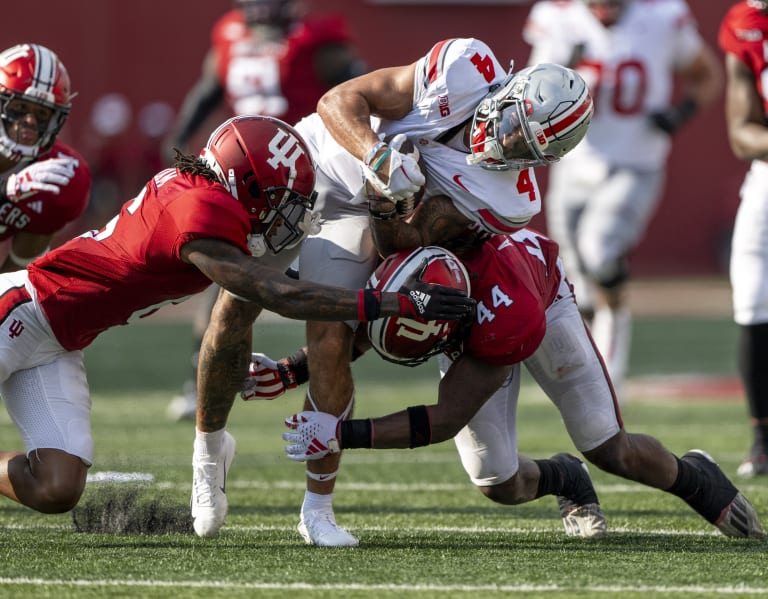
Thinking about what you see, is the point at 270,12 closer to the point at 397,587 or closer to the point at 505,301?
the point at 505,301

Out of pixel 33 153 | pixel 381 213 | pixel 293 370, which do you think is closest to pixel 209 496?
pixel 293 370

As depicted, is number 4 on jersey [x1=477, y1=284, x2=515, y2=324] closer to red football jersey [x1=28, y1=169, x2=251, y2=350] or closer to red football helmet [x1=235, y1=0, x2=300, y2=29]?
red football jersey [x1=28, y1=169, x2=251, y2=350]

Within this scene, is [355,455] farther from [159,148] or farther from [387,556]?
[159,148]

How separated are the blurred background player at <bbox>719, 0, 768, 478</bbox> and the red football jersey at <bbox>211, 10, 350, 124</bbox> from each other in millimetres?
2918

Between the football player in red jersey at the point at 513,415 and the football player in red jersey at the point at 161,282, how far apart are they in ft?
0.85

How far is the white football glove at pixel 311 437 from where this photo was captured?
13.1ft

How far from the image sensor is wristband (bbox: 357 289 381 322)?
384cm

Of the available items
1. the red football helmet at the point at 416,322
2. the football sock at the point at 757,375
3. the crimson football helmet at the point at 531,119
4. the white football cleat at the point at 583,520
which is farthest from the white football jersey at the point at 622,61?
the red football helmet at the point at 416,322

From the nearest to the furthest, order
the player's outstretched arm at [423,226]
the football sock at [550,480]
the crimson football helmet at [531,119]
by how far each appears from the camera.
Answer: the crimson football helmet at [531,119] → the player's outstretched arm at [423,226] → the football sock at [550,480]

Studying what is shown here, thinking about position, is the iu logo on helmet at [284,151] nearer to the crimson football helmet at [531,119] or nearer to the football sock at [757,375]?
the crimson football helmet at [531,119]

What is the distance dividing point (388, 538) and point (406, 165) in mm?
1168

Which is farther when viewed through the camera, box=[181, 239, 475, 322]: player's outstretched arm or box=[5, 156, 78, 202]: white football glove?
box=[5, 156, 78, 202]: white football glove

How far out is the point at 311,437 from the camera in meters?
4.00

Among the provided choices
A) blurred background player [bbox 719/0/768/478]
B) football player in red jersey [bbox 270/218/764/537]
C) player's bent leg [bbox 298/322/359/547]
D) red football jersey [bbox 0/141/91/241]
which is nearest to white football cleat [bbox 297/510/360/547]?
player's bent leg [bbox 298/322/359/547]
